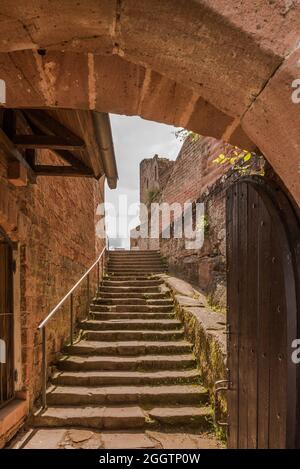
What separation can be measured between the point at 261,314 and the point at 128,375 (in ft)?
11.3

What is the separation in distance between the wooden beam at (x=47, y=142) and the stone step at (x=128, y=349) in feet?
11.0

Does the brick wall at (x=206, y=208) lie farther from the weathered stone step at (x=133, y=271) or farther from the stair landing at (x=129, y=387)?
the stair landing at (x=129, y=387)

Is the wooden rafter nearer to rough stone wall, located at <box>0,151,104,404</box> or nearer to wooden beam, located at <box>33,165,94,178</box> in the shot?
wooden beam, located at <box>33,165,94,178</box>

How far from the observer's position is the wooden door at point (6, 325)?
3146 mm

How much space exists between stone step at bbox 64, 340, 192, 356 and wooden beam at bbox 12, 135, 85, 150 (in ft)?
11.0

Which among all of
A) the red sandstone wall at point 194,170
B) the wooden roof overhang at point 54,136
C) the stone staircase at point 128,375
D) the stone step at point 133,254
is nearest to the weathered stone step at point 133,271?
the stone step at point 133,254

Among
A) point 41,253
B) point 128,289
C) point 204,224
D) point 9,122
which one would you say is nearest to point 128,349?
point 41,253

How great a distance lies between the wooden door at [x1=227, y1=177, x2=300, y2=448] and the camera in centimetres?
120

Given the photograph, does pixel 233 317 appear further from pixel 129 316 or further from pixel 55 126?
pixel 129 316

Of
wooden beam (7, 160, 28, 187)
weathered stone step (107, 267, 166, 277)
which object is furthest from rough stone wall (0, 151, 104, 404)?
weathered stone step (107, 267, 166, 277)

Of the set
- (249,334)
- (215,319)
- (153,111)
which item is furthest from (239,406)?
(215,319)

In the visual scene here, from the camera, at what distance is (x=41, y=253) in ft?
13.4

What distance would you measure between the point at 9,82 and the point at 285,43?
3.12 feet

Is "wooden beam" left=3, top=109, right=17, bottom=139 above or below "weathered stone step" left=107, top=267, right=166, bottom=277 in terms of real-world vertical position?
above
